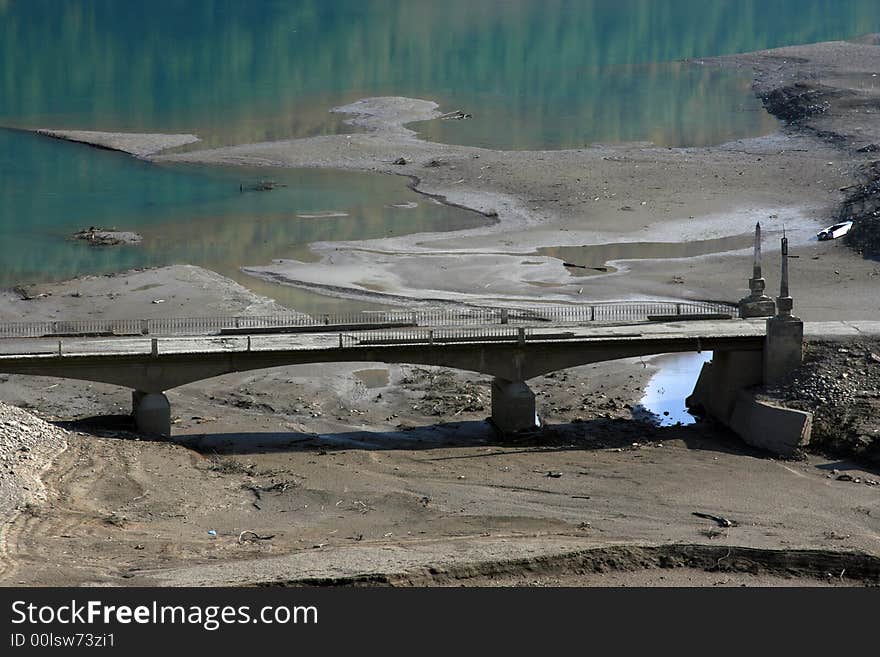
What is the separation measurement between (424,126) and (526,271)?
3677 centimetres

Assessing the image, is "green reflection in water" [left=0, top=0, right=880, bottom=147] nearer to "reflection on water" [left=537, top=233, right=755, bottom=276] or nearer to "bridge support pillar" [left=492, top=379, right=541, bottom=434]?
"reflection on water" [left=537, top=233, right=755, bottom=276]

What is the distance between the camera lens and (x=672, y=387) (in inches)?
1770

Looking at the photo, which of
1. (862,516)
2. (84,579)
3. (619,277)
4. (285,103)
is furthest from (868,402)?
(285,103)

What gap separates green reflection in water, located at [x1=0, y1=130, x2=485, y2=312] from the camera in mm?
60281

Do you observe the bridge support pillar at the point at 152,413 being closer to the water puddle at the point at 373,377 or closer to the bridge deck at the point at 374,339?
the bridge deck at the point at 374,339

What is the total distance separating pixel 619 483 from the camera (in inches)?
1462

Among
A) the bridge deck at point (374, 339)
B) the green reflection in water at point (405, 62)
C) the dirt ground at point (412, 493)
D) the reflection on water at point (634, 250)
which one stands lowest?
the dirt ground at point (412, 493)

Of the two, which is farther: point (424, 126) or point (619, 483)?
point (424, 126)

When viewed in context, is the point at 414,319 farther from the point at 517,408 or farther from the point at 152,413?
the point at 152,413

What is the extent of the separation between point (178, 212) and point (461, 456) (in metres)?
→ 33.3

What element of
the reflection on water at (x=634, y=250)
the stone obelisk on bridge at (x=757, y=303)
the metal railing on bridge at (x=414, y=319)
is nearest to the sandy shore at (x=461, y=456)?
the reflection on water at (x=634, y=250)

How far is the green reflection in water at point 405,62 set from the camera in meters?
95.2

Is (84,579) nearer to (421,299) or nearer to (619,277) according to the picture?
(421,299)

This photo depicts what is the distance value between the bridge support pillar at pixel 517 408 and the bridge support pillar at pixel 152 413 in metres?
8.31
